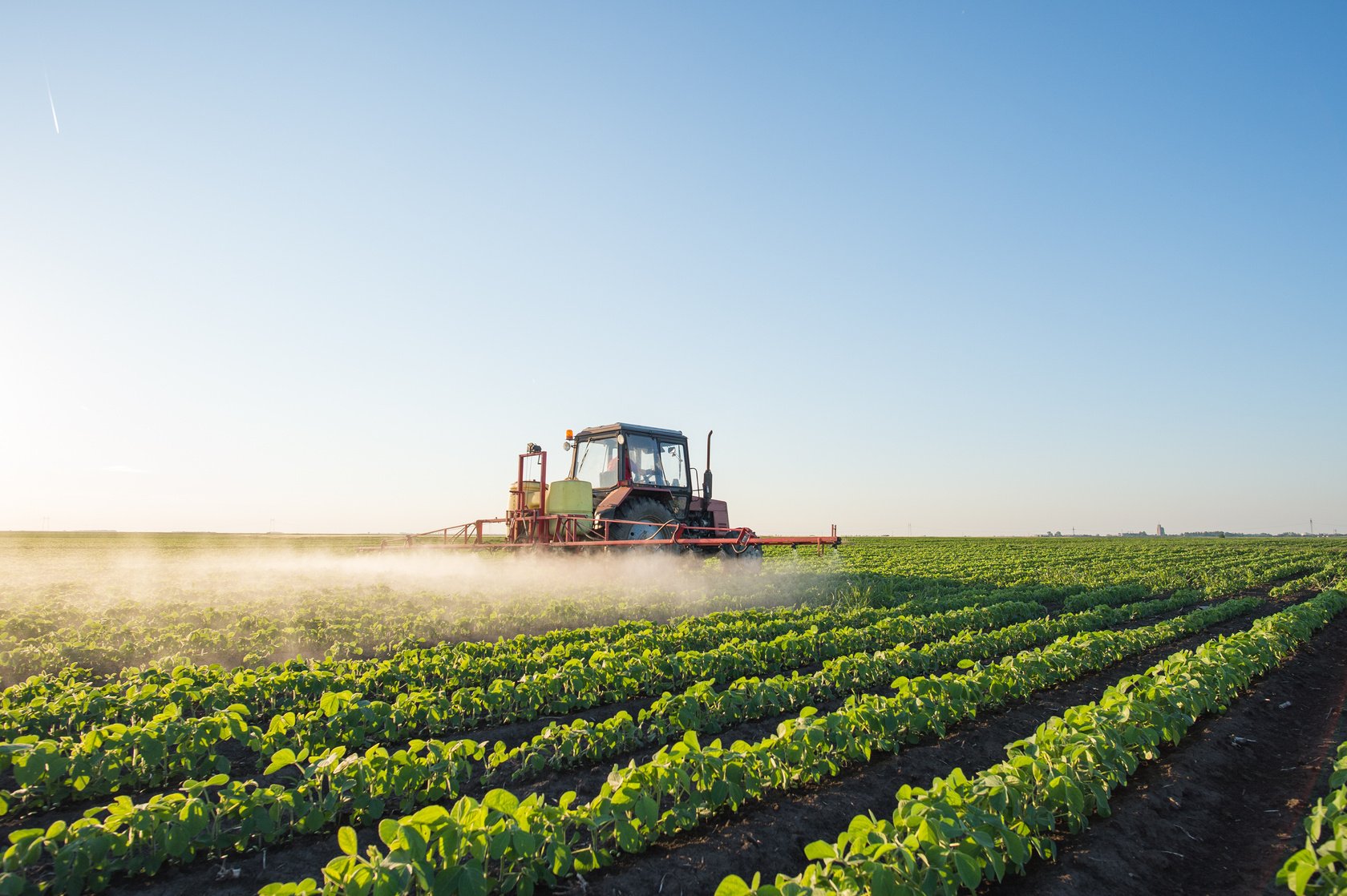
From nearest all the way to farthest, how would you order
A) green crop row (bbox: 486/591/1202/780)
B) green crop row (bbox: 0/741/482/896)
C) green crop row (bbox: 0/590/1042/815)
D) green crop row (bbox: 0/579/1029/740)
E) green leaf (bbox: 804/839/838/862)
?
green leaf (bbox: 804/839/838/862) → green crop row (bbox: 0/741/482/896) → green crop row (bbox: 0/590/1042/815) → green crop row (bbox: 486/591/1202/780) → green crop row (bbox: 0/579/1029/740)

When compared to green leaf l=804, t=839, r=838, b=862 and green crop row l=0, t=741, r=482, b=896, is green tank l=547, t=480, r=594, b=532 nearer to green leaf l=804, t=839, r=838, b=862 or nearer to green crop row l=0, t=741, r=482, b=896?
green crop row l=0, t=741, r=482, b=896

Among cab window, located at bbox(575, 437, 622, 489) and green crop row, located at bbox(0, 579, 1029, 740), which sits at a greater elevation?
cab window, located at bbox(575, 437, 622, 489)

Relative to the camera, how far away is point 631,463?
13320 millimetres

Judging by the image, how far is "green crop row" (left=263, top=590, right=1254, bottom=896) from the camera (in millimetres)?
2627

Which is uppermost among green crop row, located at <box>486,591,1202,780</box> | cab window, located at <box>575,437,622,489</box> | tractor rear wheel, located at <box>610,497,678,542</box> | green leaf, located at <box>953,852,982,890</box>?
cab window, located at <box>575,437,622,489</box>

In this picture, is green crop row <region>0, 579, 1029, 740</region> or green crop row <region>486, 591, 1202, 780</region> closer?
green crop row <region>486, 591, 1202, 780</region>

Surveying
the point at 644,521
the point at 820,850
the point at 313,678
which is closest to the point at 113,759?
the point at 313,678

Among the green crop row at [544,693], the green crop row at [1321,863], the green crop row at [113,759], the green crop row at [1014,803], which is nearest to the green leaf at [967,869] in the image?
the green crop row at [1014,803]

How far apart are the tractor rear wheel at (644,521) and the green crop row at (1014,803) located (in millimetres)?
7179

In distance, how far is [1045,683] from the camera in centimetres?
677

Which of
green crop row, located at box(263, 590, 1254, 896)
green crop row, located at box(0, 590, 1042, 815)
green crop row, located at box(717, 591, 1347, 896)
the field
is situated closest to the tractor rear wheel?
the field

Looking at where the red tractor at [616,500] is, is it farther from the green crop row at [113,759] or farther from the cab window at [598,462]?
the green crop row at [113,759]

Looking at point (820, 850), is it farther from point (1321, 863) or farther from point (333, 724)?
point (333, 724)

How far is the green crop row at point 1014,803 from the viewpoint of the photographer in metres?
2.67
